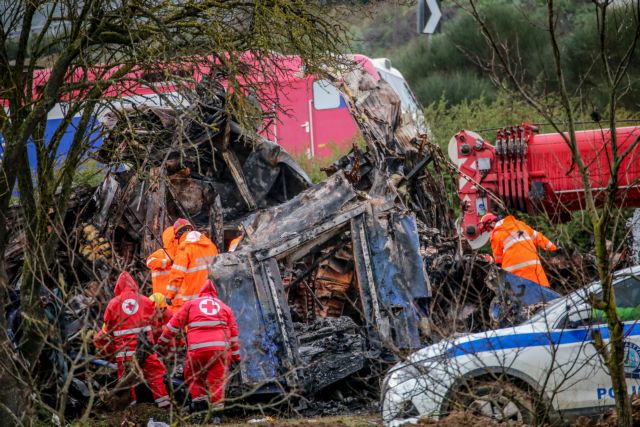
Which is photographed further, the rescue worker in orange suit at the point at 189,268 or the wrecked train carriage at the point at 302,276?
the rescue worker in orange suit at the point at 189,268

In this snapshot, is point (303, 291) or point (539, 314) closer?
point (539, 314)

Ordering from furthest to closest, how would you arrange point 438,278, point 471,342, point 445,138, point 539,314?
point 445,138
point 438,278
point 539,314
point 471,342

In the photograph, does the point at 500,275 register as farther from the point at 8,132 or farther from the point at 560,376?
the point at 8,132

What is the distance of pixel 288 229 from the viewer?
31.5ft

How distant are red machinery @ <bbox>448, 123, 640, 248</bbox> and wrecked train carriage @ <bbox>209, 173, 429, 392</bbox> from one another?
2.84m

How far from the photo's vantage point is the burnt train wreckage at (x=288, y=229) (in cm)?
909

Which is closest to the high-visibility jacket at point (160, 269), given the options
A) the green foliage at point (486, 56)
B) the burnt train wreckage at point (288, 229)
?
the burnt train wreckage at point (288, 229)

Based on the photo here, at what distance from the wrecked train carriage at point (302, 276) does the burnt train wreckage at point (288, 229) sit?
13 millimetres

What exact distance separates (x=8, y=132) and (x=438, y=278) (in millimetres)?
5340

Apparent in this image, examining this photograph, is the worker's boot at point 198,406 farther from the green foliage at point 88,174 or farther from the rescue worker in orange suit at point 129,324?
the green foliage at point 88,174

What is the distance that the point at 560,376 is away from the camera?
291 inches

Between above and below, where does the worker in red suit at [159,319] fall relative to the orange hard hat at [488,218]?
below

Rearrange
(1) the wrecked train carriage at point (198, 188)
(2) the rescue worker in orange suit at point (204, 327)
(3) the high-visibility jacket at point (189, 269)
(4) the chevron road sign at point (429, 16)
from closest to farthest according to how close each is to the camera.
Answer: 1. (2) the rescue worker in orange suit at point (204, 327)
2. (3) the high-visibility jacket at point (189, 269)
3. (1) the wrecked train carriage at point (198, 188)
4. (4) the chevron road sign at point (429, 16)

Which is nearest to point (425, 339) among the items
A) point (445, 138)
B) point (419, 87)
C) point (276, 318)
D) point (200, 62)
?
point (276, 318)
